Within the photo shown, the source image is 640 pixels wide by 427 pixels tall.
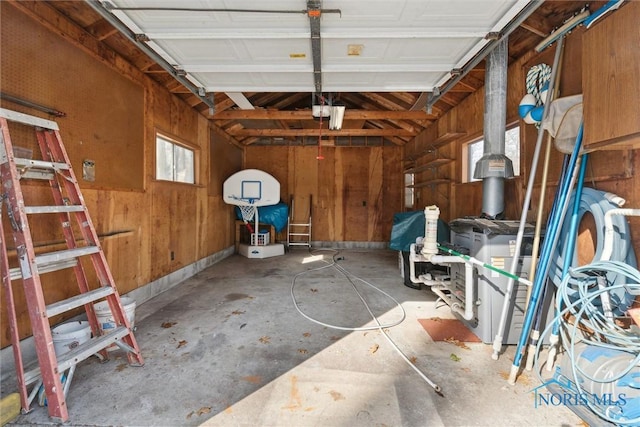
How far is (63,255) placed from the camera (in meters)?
1.73

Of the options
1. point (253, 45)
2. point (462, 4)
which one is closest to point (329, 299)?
point (253, 45)

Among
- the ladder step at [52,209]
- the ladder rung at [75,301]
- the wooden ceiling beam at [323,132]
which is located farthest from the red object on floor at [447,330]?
the wooden ceiling beam at [323,132]

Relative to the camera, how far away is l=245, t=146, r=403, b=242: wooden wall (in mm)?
7137

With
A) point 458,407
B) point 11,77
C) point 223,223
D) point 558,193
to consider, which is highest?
point 11,77

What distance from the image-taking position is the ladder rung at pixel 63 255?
162 centimetres

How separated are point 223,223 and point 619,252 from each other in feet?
19.2

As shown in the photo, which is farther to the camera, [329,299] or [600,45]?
[329,299]

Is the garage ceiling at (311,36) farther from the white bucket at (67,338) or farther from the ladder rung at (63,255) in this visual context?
the white bucket at (67,338)

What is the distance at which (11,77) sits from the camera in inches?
74.4

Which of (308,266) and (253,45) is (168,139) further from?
(308,266)

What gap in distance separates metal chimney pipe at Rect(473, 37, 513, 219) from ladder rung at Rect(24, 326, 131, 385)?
3321 millimetres

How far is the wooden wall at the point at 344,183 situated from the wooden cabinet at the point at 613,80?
5460 millimetres

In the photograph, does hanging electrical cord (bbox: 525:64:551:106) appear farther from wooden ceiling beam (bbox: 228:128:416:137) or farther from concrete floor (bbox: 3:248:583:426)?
wooden ceiling beam (bbox: 228:128:416:137)

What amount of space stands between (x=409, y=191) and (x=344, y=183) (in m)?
1.69
